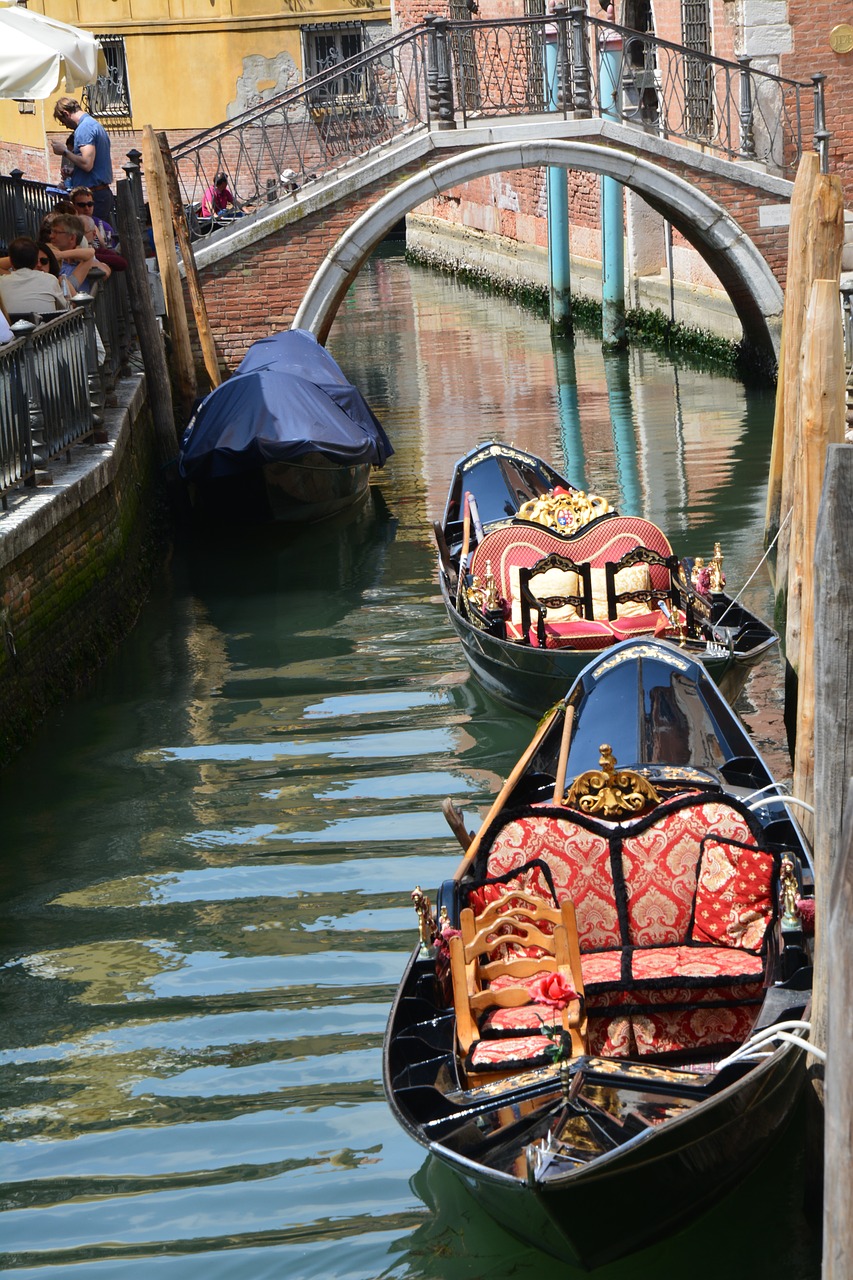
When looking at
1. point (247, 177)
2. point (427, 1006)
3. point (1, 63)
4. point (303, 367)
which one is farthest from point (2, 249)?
point (247, 177)

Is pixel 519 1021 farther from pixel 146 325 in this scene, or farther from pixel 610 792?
pixel 146 325

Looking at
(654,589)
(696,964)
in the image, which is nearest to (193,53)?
(654,589)

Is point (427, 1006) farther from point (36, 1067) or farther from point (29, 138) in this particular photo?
point (29, 138)

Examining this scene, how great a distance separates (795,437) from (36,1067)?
3.25m

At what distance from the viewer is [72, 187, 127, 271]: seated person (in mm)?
8852

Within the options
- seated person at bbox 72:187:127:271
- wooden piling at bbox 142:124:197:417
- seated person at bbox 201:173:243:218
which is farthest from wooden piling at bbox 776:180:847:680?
seated person at bbox 201:173:243:218

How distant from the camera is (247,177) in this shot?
64.1 ft

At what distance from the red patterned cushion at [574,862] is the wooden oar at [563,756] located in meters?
0.20

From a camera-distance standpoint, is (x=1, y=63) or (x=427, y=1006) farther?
(x=1, y=63)

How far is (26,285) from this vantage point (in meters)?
7.16

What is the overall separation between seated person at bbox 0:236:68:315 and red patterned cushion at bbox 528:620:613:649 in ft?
9.08

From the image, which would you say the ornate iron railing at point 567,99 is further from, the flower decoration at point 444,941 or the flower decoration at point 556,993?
the flower decoration at point 556,993

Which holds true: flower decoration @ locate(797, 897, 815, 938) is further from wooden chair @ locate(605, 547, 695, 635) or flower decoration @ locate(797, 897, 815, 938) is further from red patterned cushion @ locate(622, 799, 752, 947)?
wooden chair @ locate(605, 547, 695, 635)

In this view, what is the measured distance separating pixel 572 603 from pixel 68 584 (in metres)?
1.84
